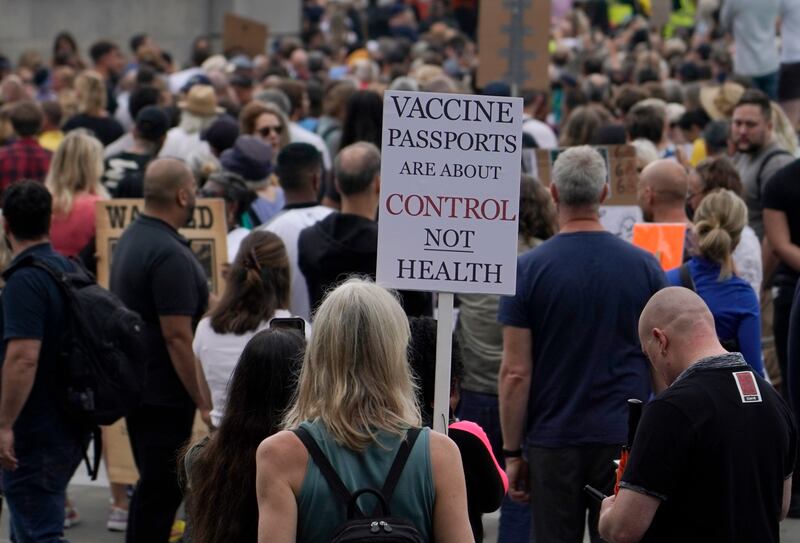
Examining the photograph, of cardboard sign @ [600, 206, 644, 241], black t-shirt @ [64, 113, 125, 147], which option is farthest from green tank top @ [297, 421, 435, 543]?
black t-shirt @ [64, 113, 125, 147]

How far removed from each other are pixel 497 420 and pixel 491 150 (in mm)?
2218

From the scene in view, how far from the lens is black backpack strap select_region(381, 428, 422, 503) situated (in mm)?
3467

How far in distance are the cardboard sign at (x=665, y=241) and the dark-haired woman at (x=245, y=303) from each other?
1.76 metres

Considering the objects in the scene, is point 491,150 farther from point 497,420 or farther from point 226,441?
point 497,420

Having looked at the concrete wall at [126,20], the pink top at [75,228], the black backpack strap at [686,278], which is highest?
the concrete wall at [126,20]

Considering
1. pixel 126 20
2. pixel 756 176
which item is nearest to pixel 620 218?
pixel 756 176

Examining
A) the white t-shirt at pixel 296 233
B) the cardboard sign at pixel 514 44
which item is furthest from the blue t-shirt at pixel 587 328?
the cardboard sign at pixel 514 44

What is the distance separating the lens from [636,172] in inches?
313

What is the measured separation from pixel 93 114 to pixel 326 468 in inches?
361

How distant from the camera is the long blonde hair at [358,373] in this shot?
3514 millimetres

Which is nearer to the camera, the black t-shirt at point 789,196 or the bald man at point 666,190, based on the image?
the bald man at point 666,190

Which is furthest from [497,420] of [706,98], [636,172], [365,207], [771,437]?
[706,98]

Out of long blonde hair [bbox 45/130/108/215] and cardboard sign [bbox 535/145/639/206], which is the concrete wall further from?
cardboard sign [bbox 535/145/639/206]

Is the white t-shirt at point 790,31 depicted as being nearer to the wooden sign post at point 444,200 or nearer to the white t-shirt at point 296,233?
the white t-shirt at point 296,233
